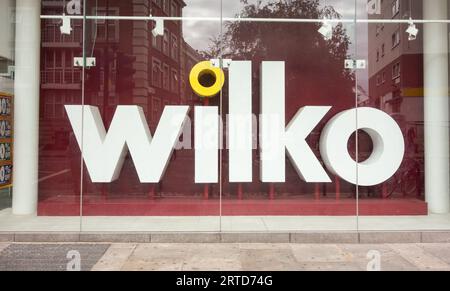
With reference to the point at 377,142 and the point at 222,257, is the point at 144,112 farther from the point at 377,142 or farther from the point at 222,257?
the point at 377,142

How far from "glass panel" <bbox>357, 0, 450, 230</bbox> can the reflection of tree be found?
18.0 inches

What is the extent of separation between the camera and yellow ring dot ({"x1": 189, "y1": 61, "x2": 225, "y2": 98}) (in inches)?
364

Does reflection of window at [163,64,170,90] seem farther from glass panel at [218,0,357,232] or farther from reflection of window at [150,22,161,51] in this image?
glass panel at [218,0,357,232]

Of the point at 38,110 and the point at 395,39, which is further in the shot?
the point at 395,39

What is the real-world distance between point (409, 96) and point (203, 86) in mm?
4112

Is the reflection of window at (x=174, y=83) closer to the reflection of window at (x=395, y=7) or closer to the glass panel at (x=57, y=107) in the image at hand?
the glass panel at (x=57, y=107)

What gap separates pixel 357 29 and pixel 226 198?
13.7 ft

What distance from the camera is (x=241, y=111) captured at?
933 cm

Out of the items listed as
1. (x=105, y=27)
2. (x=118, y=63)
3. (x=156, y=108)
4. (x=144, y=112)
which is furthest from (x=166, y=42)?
(x=144, y=112)

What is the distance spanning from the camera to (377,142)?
933 cm

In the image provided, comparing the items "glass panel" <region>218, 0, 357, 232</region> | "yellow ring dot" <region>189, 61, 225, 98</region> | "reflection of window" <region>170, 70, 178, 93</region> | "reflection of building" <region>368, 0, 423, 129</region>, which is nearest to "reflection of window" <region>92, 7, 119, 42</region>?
"reflection of window" <region>170, 70, 178, 93</region>

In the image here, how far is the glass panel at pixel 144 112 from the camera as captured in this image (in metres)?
9.02

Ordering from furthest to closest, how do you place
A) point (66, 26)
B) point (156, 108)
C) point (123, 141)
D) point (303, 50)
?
point (303, 50) < point (156, 108) < point (123, 141) < point (66, 26)

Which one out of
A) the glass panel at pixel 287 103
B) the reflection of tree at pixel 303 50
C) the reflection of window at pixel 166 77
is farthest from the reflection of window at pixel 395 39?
the reflection of window at pixel 166 77
